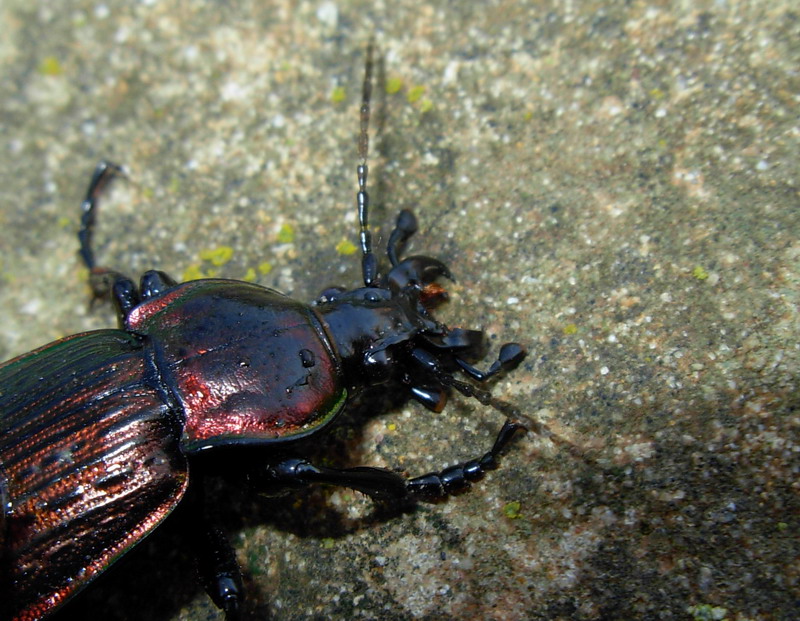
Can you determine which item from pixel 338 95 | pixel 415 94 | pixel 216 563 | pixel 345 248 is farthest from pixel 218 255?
pixel 216 563

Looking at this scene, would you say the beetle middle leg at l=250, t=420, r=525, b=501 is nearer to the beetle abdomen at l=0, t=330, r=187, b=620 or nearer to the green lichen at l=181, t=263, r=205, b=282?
the beetle abdomen at l=0, t=330, r=187, b=620

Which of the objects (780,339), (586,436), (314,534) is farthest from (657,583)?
(314,534)

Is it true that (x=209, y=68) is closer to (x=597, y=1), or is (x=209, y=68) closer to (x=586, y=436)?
(x=597, y=1)

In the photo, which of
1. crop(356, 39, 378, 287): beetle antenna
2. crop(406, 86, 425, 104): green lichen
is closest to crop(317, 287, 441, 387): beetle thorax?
crop(356, 39, 378, 287): beetle antenna

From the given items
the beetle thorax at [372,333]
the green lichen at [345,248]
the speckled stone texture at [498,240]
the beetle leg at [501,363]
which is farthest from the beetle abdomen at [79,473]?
the beetle leg at [501,363]

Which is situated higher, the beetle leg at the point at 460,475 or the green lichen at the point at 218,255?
the green lichen at the point at 218,255

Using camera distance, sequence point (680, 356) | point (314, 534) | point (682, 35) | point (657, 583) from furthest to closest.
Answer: point (682, 35) < point (314, 534) < point (680, 356) < point (657, 583)

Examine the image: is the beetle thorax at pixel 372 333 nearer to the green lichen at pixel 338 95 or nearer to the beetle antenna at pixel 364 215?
A: the beetle antenna at pixel 364 215
